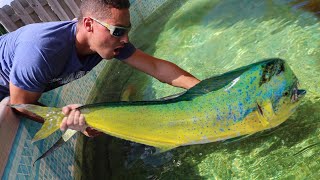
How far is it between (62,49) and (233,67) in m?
2.01

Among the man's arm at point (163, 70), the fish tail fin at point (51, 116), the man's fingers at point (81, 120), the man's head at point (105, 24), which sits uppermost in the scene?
the man's head at point (105, 24)

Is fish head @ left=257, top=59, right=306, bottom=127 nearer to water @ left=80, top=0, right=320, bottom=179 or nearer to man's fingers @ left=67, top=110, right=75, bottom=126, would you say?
water @ left=80, top=0, right=320, bottom=179

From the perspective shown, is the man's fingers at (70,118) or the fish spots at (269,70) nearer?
the fish spots at (269,70)

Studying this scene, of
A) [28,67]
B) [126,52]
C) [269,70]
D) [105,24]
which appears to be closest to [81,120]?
[28,67]

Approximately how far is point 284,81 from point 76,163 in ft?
7.12

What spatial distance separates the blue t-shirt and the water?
3.61ft

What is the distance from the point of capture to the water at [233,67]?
3135 millimetres

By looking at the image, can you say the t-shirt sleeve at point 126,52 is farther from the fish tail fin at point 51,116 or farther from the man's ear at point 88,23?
the fish tail fin at point 51,116

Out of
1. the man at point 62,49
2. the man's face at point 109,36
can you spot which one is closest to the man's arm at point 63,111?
the man at point 62,49

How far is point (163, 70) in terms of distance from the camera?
11.0 ft

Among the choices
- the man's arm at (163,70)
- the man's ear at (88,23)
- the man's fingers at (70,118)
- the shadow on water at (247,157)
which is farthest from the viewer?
the man's arm at (163,70)

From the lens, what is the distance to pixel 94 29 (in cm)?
287

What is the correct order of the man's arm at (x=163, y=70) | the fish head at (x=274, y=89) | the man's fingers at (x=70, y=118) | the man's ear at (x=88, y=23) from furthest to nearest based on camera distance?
the man's arm at (x=163, y=70) → the man's ear at (x=88, y=23) → the man's fingers at (x=70, y=118) → the fish head at (x=274, y=89)

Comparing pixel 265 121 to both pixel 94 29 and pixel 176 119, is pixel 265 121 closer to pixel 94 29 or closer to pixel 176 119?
pixel 176 119
